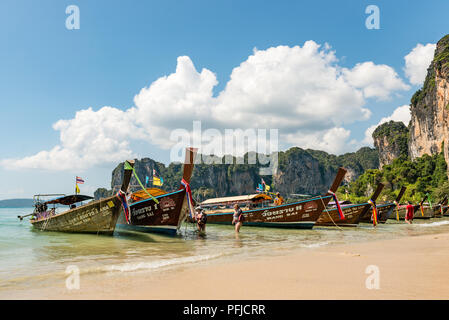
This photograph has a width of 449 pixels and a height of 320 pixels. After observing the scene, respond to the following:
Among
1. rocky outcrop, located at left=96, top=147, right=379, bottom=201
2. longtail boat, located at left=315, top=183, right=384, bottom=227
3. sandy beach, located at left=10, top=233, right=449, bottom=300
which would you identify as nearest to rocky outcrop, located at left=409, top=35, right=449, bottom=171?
longtail boat, located at left=315, top=183, right=384, bottom=227

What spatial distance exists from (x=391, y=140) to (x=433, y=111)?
28.8 m

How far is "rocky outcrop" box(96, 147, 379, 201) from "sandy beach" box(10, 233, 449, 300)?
134 meters

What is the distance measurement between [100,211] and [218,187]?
5612 inches

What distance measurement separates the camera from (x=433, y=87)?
197ft

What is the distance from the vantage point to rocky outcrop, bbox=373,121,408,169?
279 feet

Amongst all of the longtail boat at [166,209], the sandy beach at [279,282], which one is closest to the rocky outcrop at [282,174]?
the longtail boat at [166,209]

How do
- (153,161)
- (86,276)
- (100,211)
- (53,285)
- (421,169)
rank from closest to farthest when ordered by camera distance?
(53,285), (86,276), (100,211), (421,169), (153,161)

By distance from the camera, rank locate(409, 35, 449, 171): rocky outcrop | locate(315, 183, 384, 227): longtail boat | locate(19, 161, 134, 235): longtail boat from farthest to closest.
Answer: locate(409, 35, 449, 171): rocky outcrop → locate(315, 183, 384, 227): longtail boat → locate(19, 161, 134, 235): longtail boat

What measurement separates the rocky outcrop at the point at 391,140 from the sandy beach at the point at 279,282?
3484 inches

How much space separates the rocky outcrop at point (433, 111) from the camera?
52.2 meters

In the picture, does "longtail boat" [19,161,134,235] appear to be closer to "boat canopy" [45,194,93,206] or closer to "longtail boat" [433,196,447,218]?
"boat canopy" [45,194,93,206]

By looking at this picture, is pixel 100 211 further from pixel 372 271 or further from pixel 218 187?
pixel 218 187

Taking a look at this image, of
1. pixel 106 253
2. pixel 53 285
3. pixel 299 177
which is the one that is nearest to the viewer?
pixel 53 285
